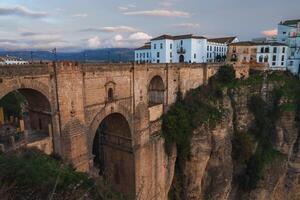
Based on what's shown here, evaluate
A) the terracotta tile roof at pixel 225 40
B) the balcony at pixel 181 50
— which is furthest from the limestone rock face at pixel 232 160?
the terracotta tile roof at pixel 225 40

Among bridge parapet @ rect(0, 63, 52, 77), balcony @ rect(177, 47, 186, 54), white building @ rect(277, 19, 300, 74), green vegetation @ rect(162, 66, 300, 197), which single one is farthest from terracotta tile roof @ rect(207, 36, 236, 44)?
bridge parapet @ rect(0, 63, 52, 77)

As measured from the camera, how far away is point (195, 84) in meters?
26.3

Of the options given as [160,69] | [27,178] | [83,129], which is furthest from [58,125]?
[160,69]

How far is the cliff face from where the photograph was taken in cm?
2288

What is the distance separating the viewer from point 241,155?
27141 millimetres

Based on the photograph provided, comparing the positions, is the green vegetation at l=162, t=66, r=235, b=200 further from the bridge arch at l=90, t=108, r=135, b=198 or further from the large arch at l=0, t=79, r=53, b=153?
the large arch at l=0, t=79, r=53, b=153

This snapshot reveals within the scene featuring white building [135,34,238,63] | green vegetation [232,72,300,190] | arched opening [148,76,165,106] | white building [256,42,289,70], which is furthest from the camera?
white building [135,34,238,63]

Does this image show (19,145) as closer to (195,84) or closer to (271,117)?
(195,84)

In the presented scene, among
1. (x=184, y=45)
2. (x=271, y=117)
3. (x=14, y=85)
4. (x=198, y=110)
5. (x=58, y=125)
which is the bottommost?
(x=271, y=117)

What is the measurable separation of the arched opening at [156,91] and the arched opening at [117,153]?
14.6ft

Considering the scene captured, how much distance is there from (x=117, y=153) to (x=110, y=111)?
4.63 metres

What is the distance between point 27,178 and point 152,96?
15.8m

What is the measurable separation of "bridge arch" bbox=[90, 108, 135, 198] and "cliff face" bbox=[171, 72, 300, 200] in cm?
665

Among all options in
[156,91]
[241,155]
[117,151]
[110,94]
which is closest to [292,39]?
[241,155]
